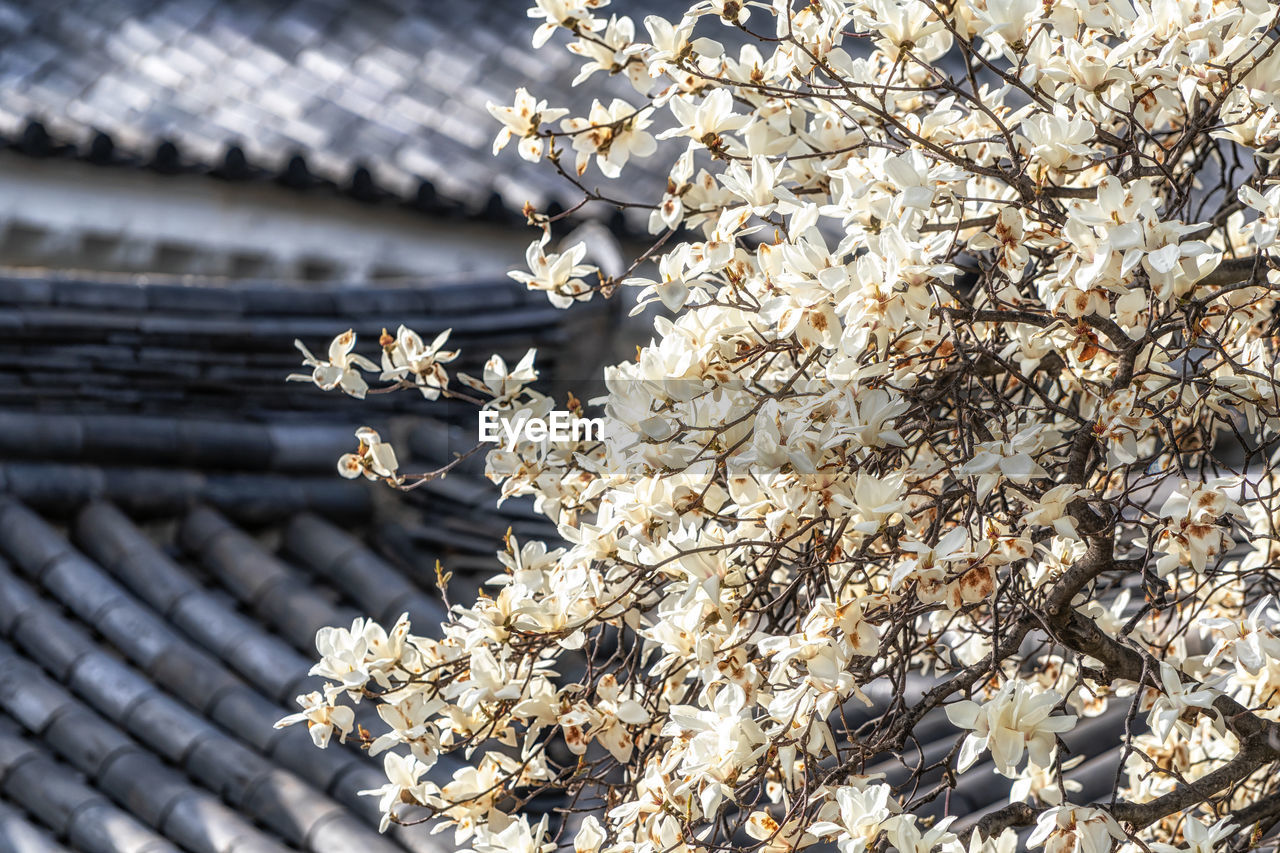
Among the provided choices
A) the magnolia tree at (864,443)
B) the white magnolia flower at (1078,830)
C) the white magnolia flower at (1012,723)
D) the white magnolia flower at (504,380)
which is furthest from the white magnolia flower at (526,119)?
the white magnolia flower at (1078,830)

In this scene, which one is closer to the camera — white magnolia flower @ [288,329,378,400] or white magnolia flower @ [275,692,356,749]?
white magnolia flower @ [275,692,356,749]

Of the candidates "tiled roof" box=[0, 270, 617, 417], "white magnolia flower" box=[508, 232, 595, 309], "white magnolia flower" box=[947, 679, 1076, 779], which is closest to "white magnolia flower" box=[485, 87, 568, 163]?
"white magnolia flower" box=[508, 232, 595, 309]

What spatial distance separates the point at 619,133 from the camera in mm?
1839

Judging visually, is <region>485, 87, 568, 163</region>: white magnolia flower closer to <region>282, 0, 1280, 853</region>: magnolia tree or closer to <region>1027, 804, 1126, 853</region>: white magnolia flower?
<region>282, 0, 1280, 853</region>: magnolia tree

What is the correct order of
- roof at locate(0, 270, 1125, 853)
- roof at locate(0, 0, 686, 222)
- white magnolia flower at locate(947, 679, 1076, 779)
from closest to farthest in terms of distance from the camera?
1. white magnolia flower at locate(947, 679, 1076, 779)
2. roof at locate(0, 270, 1125, 853)
3. roof at locate(0, 0, 686, 222)

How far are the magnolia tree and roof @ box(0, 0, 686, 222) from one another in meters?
4.21

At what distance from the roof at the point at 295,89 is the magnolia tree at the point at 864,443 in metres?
4.21

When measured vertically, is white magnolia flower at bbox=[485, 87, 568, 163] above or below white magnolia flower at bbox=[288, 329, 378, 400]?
above

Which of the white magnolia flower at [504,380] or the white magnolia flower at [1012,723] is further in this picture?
the white magnolia flower at [504,380]

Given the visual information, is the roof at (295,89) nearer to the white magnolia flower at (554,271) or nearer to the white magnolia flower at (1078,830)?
the white magnolia flower at (554,271)

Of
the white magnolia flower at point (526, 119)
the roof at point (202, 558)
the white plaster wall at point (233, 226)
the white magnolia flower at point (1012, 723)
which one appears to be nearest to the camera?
the white magnolia flower at point (1012, 723)

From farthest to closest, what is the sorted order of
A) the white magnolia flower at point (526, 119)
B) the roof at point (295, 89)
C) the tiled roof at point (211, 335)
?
the roof at point (295, 89) < the tiled roof at point (211, 335) < the white magnolia flower at point (526, 119)

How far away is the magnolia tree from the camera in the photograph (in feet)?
5.08

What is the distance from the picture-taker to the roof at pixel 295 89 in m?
6.23
